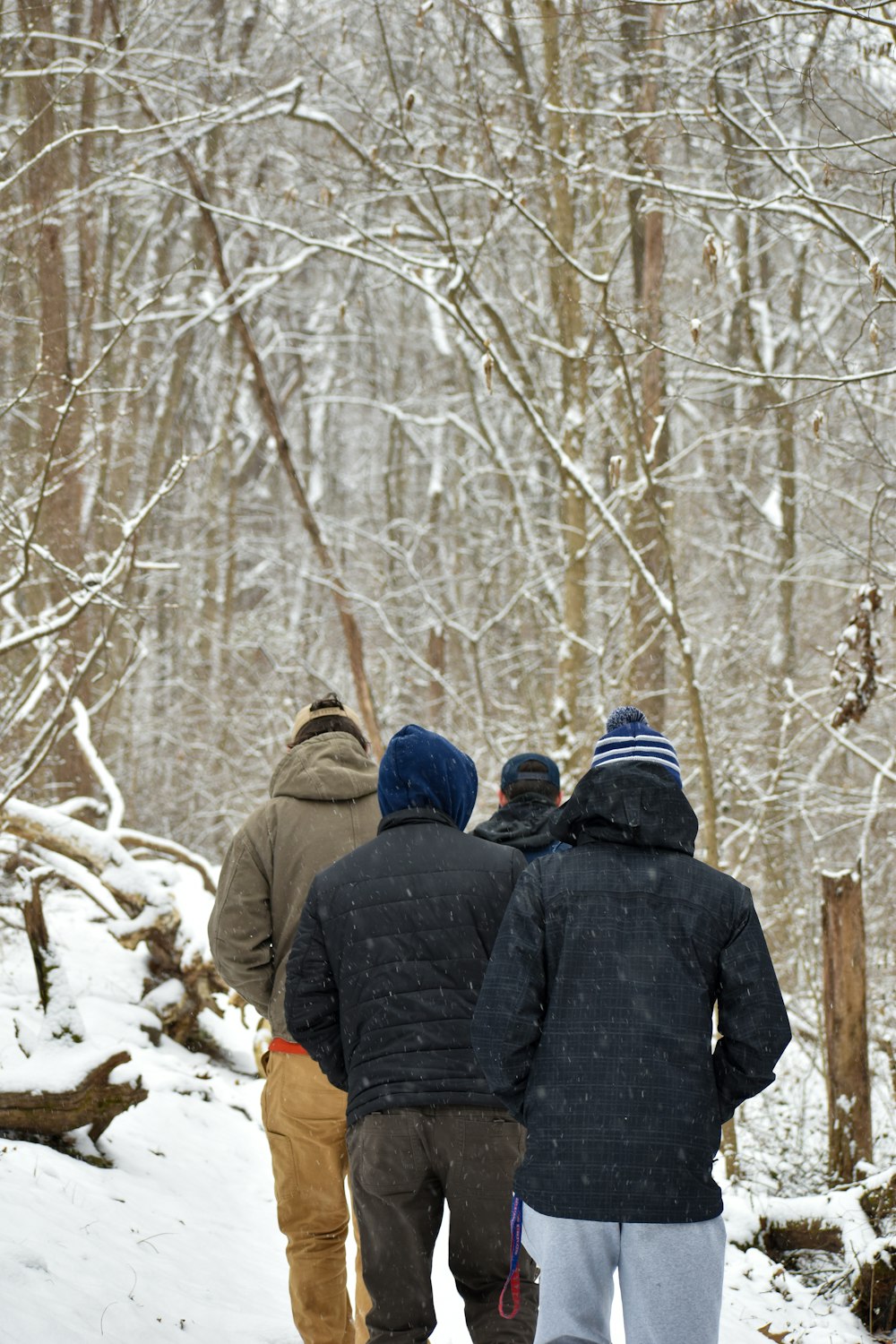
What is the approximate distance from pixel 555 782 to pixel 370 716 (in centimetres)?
607

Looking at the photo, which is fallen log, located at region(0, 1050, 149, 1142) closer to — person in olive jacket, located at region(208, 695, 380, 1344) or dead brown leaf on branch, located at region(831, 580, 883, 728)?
person in olive jacket, located at region(208, 695, 380, 1344)

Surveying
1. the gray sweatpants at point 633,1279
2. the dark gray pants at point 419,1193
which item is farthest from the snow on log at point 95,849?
→ the gray sweatpants at point 633,1279

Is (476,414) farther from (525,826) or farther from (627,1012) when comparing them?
→ (627,1012)

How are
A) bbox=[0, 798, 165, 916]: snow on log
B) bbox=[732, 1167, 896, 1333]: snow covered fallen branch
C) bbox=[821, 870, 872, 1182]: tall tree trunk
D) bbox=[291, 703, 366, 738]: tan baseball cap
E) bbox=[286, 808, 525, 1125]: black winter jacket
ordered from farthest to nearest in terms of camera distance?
bbox=[0, 798, 165, 916]: snow on log
bbox=[821, 870, 872, 1182]: tall tree trunk
bbox=[732, 1167, 896, 1333]: snow covered fallen branch
bbox=[291, 703, 366, 738]: tan baseball cap
bbox=[286, 808, 525, 1125]: black winter jacket

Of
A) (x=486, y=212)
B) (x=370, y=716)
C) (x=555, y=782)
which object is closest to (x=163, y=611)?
(x=486, y=212)

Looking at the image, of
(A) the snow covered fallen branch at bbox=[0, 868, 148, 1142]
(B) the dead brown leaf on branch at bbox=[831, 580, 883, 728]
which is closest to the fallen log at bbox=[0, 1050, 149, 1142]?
(A) the snow covered fallen branch at bbox=[0, 868, 148, 1142]

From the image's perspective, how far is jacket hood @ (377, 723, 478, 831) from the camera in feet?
10.7

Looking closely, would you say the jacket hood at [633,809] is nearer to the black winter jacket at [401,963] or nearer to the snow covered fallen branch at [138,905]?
the black winter jacket at [401,963]

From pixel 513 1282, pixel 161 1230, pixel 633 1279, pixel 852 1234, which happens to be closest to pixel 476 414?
pixel 852 1234

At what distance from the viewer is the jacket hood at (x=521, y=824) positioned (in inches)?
184

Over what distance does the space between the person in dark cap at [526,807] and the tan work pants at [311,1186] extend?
1.37 metres

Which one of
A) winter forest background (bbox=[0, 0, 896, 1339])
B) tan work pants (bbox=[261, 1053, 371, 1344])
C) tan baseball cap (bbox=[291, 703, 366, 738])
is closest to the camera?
tan work pants (bbox=[261, 1053, 371, 1344])

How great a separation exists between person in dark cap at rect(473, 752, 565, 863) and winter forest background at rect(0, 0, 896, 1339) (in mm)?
1871

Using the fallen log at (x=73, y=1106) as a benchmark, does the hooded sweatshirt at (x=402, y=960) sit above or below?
above
